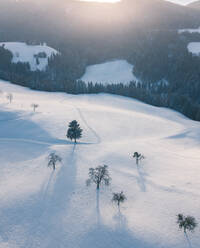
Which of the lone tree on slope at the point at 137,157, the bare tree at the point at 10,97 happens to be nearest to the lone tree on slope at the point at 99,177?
the lone tree on slope at the point at 137,157

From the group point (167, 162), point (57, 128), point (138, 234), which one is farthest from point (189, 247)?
point (57, 128)


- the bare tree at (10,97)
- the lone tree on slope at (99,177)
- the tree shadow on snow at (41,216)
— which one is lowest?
the tree shadow on snow at (41,216)

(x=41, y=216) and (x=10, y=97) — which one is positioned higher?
Result: (x=10, y=97)

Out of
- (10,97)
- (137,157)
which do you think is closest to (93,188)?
(137,157)

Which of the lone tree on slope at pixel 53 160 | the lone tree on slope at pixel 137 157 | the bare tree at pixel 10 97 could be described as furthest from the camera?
the bare tree at pixel 10 97

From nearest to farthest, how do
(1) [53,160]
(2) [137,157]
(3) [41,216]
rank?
(3) [41,216], (1) [53,160], (2) [137,157]

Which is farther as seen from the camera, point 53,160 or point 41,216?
point 53,160

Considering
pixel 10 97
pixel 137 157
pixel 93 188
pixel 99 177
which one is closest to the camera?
pixel 93 188

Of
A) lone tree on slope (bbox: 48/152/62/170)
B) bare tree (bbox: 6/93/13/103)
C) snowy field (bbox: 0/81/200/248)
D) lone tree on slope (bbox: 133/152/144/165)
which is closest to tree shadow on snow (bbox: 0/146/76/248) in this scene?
snowy field (bbox: 0/81/200/248)

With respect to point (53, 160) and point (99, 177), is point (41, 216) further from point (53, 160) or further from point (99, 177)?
point (53, 160)

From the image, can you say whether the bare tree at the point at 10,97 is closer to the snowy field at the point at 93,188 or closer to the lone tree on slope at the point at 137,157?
the snowy field at the point at 93,188
